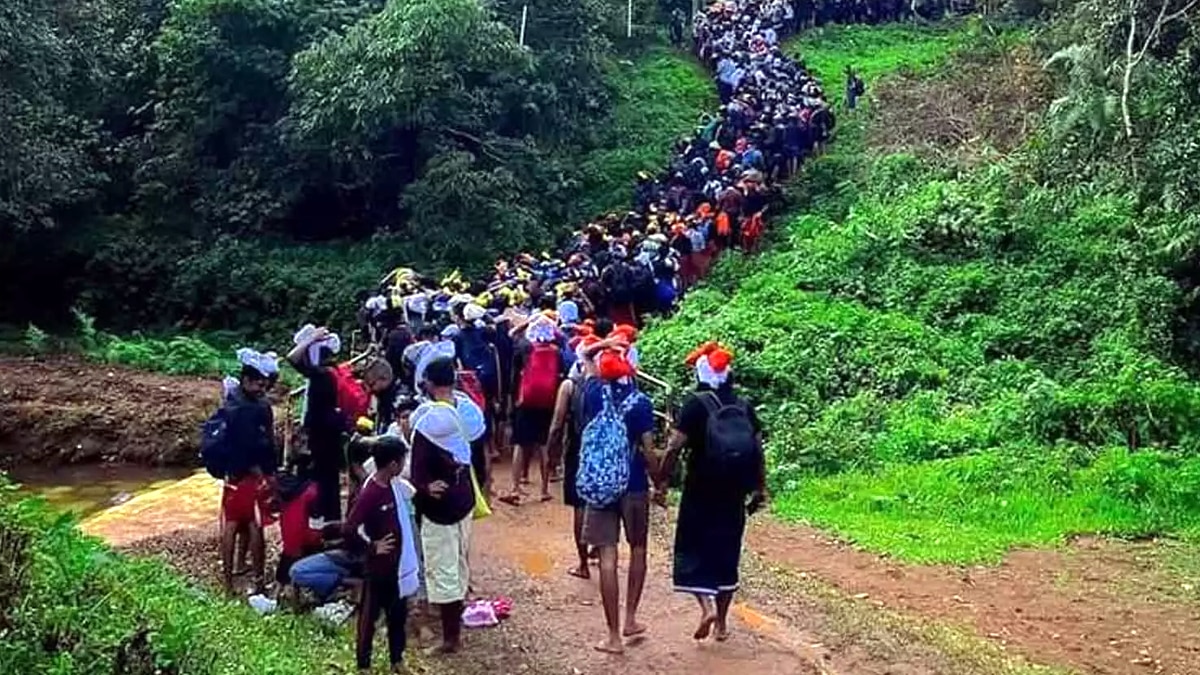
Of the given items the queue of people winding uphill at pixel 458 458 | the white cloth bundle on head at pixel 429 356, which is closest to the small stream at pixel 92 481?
the queue of people winding uphill at pixel 458 458

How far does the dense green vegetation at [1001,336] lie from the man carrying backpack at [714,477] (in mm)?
3250

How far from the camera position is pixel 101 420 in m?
19.4

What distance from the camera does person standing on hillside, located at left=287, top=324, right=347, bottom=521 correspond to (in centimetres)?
983

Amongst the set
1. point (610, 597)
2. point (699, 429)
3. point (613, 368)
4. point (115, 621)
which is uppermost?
point (613, 368)

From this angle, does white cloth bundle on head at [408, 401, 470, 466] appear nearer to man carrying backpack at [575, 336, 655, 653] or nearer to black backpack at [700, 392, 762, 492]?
man carrying backpack at [575, 336, 655, 653]

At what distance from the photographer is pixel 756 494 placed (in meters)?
8.54

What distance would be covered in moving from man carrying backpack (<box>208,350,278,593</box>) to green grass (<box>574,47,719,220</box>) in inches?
673

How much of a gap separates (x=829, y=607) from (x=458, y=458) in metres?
2.84

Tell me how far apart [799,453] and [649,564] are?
4.08 metres

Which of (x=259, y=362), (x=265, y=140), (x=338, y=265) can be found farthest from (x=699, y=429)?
(x=265, y=140)

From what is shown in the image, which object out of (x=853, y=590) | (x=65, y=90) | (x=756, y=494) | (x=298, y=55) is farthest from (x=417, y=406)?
(x=65, y=90)

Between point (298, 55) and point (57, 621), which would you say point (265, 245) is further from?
point (57, 621)

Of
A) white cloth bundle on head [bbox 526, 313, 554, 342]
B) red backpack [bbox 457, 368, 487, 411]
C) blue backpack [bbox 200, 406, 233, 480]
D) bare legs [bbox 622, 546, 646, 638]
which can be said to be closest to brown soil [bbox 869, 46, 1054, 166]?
white cloth bundle on head [bbox 526, 313, 554, 342]

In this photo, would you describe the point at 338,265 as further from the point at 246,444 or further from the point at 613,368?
the point at 613,368
